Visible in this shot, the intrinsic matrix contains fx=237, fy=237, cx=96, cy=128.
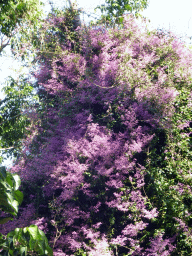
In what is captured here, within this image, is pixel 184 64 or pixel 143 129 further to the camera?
pixel 184 64

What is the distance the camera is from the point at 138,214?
417cm

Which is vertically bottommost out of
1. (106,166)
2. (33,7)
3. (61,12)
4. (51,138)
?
(106,166)

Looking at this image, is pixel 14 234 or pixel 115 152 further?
pixel 115 152

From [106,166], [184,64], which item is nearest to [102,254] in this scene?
[106,166]

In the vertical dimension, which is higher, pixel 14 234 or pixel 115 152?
pixel 115 152

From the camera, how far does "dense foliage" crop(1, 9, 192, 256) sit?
4.15m

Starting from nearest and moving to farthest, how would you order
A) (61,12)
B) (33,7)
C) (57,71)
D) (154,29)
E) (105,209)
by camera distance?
(105,209)
(33,7)
(57,71)
(154,29)
(61,12)

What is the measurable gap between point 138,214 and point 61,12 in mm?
6443

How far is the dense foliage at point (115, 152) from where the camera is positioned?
13.6 ft

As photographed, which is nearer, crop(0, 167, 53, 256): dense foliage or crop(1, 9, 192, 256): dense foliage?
crop(0, 167, 53, 256): dense foliage

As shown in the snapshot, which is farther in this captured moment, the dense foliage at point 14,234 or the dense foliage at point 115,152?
the dense foliage at point 115,152

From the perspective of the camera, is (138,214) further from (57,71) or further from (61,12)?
(61,12)

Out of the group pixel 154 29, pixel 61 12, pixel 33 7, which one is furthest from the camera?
pixel 61 12

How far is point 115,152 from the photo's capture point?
4.79m
